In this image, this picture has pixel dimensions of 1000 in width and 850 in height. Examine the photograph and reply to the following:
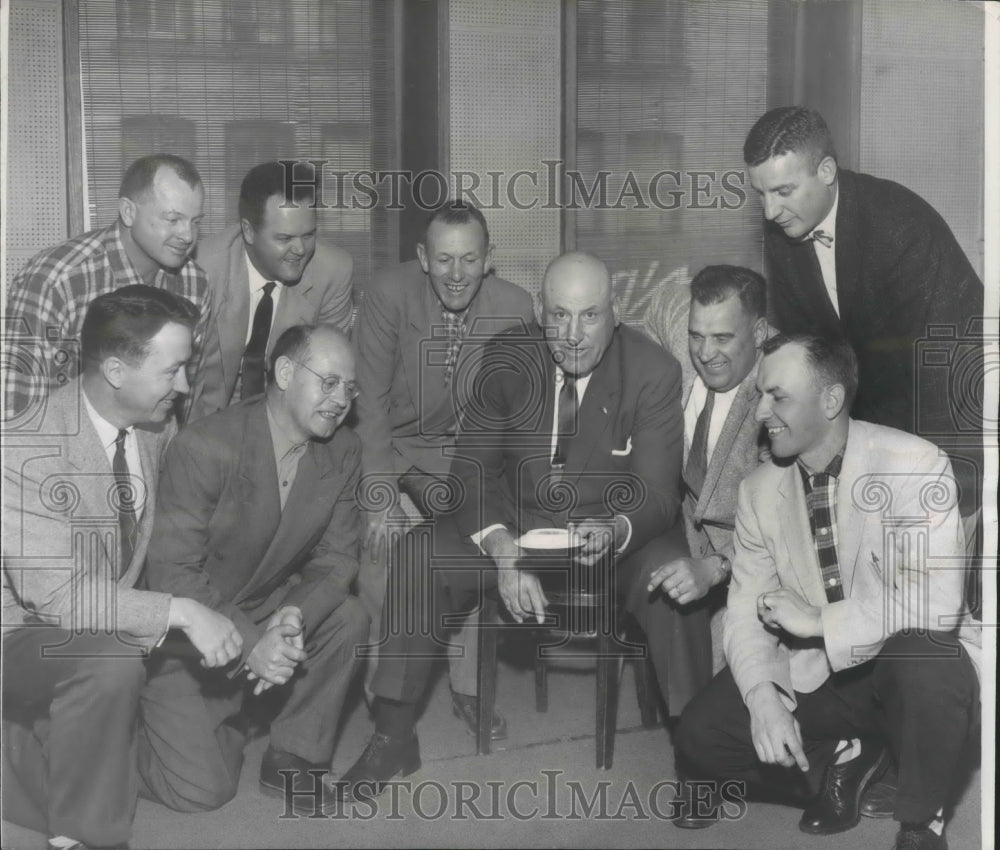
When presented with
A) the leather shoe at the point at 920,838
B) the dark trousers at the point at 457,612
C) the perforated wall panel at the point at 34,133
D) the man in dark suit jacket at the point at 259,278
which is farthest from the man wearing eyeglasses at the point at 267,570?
the leather shoe at the point at 920,838

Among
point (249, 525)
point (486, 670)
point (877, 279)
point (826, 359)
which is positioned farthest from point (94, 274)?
point (877, 279)

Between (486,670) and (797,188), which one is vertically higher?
(797,188)

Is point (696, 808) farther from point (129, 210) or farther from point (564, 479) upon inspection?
point (129, 210)

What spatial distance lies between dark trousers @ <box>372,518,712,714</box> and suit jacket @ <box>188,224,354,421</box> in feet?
2.23

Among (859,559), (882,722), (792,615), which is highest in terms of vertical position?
(859,559)

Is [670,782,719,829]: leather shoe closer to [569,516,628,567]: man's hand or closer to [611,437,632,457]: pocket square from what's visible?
[569,516,628,567]: man's hand

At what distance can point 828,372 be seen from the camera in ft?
8.88

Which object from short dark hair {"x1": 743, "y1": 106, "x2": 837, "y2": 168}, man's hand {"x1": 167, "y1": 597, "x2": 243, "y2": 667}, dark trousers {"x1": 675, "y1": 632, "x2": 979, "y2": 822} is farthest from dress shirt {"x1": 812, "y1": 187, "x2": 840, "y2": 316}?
man's hand {"x1": 167, "y1": 597, "x2": 243, "y2": 667}

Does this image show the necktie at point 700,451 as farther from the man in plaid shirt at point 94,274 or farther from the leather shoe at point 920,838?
the man in plaid shirt at point 94,274

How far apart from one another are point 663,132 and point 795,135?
366mm

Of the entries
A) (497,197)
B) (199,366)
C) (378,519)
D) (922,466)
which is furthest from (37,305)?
(922,466)

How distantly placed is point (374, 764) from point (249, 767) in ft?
1.08

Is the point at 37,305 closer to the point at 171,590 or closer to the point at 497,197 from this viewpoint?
the point at 171,590

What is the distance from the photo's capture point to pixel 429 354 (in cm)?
323
